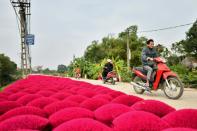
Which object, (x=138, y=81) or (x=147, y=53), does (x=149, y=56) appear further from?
(x=138, y=81)

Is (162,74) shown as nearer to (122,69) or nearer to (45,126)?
(45,126)

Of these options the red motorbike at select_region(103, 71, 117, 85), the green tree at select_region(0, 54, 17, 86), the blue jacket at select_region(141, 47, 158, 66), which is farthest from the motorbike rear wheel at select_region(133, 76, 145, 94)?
the green tree at select_region(0, 54, 17, 86)

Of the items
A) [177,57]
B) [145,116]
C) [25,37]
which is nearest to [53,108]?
Answer: [145,116]

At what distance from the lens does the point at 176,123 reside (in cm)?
183

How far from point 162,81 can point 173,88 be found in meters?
0.60

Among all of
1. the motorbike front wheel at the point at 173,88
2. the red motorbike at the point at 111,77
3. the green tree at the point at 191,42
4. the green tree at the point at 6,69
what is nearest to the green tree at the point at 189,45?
the green tree at the point at 191,42

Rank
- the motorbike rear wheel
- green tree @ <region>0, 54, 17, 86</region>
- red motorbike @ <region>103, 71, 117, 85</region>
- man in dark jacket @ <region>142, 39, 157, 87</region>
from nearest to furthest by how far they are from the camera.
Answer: man in dark jacket @ <region>142, 39, 157, 87</region> < the motorbike rear wheel < red motorbike @ <region>103, 71, 117, 85</region> < green tree @ <region>0, 54, 17, 86</region>

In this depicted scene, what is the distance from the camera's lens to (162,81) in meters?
9.12

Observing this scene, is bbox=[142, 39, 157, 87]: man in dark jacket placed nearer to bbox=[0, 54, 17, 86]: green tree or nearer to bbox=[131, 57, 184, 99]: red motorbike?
bbox=[131, 57, 184, 99]: red motorbike

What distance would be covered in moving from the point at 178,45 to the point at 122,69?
2688cm

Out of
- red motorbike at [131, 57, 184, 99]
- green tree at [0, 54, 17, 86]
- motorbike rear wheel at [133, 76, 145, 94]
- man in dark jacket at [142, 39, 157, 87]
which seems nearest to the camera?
red motorbike at [131, 57, 184, 99]

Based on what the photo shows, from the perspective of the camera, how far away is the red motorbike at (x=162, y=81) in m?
8.46

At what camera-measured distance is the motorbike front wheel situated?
27.2ft

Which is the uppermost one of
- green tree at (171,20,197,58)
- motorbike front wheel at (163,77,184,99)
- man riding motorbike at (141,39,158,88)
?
green tree at (171,20,197,58)
